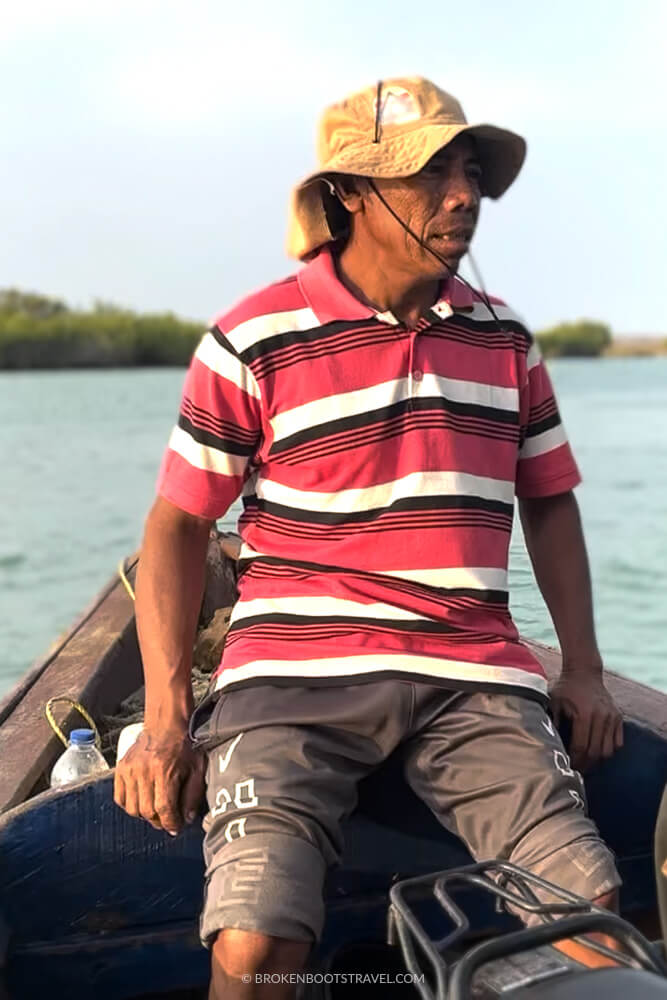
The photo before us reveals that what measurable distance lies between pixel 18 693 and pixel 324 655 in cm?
124

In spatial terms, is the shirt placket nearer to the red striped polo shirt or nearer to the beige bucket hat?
the red striped polo shirt

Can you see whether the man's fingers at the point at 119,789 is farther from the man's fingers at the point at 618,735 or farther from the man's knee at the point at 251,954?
the man's fingers at the point at 618,735

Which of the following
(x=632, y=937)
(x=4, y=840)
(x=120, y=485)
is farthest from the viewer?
(x=120, y=485)

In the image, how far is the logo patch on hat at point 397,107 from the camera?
1.75 m

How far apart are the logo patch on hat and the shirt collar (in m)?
0.23

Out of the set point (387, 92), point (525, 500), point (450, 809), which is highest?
point (387, 92)

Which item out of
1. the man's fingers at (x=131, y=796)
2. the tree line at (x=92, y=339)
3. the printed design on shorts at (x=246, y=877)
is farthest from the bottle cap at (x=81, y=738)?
the tree line at (x=92, y=339)

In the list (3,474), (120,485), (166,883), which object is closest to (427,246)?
(166,883)

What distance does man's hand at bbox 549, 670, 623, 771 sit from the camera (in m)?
1.87

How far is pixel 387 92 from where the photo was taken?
1.79 metres

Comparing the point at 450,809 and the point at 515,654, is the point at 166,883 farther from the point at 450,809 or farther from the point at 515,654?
the point at 515,654

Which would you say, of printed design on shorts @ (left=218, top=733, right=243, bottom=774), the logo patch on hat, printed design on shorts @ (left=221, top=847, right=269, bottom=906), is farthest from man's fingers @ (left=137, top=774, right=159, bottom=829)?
the logo patch on hat

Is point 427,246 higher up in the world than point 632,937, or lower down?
higher up

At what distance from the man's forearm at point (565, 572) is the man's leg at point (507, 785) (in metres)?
0.24
